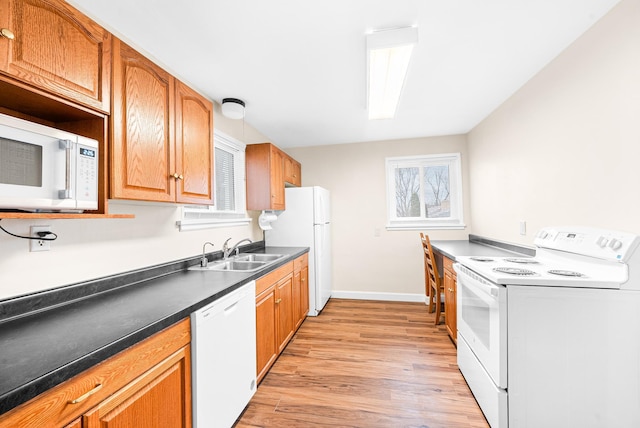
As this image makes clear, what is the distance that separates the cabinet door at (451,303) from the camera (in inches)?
98.0

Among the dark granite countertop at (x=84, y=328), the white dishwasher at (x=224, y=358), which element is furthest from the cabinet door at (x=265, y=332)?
the dark granite countertop at (x=84, y=328)

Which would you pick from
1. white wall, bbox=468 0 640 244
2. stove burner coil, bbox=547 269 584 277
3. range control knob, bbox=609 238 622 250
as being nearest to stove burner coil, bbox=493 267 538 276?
stove burner coil, bbox=547 269 584 277

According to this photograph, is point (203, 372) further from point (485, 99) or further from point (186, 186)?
point (485, 99)

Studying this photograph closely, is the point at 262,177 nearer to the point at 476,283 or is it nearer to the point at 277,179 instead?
the point at 277,179

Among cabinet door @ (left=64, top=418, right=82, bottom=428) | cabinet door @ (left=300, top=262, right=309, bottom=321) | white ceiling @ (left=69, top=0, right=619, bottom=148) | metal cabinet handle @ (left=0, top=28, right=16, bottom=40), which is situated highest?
white ceiling @ (left=69, top=0, right=619, bottom=148)

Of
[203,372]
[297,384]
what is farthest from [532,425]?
[203,372]

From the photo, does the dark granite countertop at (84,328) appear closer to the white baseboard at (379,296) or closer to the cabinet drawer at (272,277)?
the cabinet drawer at (272,277)

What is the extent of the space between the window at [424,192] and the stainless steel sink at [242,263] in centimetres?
202

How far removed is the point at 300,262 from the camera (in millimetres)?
3049

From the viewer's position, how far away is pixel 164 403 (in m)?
1.10

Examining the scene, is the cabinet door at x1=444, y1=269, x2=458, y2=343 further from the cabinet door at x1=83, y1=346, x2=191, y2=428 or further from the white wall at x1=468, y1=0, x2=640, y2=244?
the cabinet door at x1=83, y1=346, x2=191, y2=428

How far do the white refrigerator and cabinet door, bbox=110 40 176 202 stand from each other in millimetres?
1937

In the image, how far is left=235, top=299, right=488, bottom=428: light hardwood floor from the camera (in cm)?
171

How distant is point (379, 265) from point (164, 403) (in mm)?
3289
